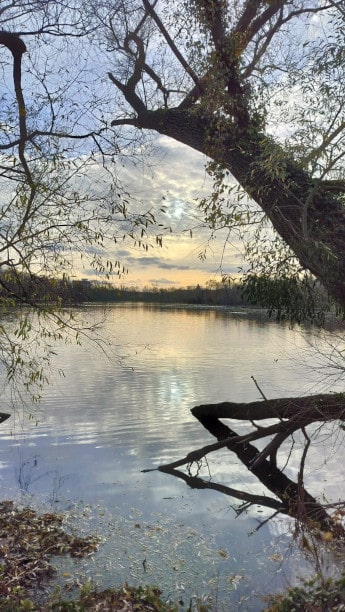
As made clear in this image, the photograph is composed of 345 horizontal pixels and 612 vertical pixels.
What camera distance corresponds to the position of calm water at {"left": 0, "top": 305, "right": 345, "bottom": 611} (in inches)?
211

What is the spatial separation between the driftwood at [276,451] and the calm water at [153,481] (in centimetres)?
27

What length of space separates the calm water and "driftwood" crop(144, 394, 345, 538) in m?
0.27

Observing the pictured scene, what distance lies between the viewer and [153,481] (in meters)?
8.30

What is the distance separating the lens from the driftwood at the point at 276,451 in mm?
6773

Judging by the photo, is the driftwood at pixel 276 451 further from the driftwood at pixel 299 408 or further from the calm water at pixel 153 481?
the calm water at pixel 153 481

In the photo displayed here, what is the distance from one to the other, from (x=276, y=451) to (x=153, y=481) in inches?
84.4

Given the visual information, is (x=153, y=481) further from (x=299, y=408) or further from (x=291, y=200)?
(x=291, y=200)

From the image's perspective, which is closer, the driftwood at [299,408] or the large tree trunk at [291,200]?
the large tree trunk at [291,200]

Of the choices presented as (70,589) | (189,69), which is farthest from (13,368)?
(189,69)

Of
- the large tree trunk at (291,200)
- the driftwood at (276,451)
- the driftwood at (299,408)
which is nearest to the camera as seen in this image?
the large tree trunk at (291,200)

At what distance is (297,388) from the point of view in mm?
15594

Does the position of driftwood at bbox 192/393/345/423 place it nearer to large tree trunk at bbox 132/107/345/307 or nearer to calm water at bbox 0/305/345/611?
calm water at bbox 0/305/345/611

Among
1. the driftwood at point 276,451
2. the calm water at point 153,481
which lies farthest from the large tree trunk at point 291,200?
the calm water at point 153,481

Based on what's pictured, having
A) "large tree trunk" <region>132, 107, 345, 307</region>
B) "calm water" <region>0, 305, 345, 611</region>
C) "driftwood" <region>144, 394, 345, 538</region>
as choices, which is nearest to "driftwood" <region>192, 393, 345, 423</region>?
"driftwood" <region>144, 394, 345, 538</region>
